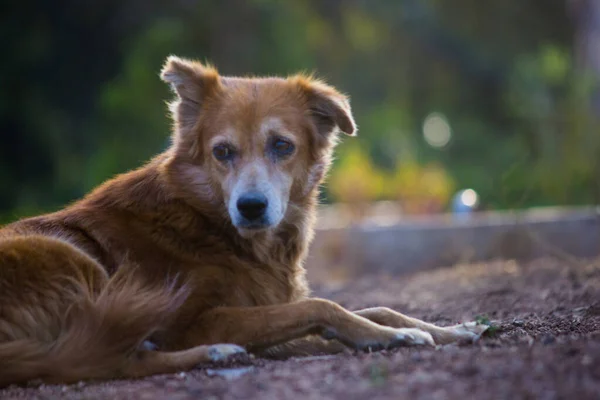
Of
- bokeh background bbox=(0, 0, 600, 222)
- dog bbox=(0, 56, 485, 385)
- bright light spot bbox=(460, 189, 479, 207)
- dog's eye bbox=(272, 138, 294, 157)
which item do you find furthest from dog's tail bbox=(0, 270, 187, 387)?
bright light spot bbox=(460, 189, 479, 207)

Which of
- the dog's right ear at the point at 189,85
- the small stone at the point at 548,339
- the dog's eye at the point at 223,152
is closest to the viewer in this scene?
the small stone at the point at 548,339

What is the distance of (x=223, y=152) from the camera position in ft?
13.0

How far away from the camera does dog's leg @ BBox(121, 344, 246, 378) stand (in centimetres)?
324

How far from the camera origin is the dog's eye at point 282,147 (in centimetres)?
401

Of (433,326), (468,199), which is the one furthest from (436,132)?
(433,326)

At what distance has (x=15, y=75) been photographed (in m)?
12.2

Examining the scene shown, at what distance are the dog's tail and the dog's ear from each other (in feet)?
4.62

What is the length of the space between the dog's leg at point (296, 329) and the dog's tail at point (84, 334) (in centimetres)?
20

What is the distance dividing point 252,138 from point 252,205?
41cm

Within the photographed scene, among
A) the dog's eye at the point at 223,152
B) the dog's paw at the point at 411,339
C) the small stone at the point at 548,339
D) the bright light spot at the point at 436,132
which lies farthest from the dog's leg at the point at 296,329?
the bright light spot at the point at 436,132

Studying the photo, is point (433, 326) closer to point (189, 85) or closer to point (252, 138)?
point (252, 138)

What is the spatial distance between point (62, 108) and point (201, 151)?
375 inches

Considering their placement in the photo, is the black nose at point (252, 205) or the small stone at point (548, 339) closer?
the small stone at point (548, 339)

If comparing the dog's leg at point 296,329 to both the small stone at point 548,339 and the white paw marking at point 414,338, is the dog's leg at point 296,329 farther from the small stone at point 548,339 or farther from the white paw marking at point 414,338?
the small stone at point 548,339
